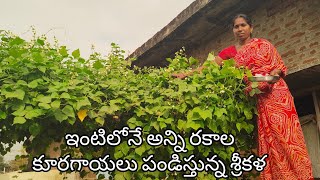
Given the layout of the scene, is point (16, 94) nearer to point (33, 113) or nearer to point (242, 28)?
point (33, 113)

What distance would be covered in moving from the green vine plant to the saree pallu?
0.14 m

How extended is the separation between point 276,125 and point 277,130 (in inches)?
1.7

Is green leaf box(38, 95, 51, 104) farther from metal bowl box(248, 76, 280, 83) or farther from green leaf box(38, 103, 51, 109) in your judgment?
metal bowl box(248, 76, 280, 83)

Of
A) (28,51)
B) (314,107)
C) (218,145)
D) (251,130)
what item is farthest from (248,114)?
(314,107)

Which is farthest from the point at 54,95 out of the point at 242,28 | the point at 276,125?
the point at 242,28

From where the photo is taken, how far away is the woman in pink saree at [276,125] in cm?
271

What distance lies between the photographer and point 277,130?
2764mm

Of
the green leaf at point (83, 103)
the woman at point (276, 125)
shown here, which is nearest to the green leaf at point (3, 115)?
the green leaf at point (83, 103)

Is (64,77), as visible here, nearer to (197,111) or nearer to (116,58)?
(116,58)

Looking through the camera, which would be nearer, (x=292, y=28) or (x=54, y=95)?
(x=54, y=95)

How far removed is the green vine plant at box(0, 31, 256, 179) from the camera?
7.62 ft

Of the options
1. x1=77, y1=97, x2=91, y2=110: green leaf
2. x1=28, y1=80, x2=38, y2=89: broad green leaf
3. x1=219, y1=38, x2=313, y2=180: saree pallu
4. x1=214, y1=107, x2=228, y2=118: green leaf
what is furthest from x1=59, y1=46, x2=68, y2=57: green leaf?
x1=219, y1=38, x2=313, y2=180: saree pallu

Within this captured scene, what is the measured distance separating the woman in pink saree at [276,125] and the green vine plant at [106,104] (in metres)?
0.14

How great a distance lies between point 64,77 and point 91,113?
39 centimetres
